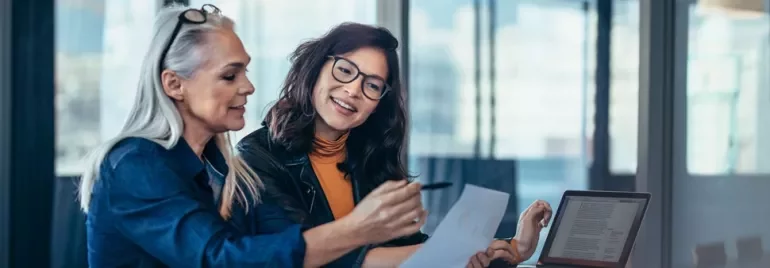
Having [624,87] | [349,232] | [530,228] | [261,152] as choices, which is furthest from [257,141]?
[624,87]

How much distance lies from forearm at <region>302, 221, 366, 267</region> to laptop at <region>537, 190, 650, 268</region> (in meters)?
0.54

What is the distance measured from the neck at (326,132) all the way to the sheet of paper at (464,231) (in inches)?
14.8

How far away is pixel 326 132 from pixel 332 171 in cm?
10

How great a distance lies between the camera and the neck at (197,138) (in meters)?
2.00

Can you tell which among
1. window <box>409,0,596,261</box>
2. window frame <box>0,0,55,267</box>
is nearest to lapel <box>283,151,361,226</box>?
window <box>409,0,596,261</box>

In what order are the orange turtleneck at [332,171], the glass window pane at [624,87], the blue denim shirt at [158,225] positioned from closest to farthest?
the blue denim shirt at [158,225] → the orange turtleneck at [332,171] → the glass window pane at [624,87]

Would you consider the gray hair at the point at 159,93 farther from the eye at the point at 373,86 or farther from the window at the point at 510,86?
the window at the point at 510,86

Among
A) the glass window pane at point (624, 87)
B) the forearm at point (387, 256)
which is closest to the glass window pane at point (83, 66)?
the forearm at point (387, 256)

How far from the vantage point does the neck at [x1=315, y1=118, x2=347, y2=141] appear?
2.25 metres

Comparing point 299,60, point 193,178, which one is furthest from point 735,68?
point 193,178

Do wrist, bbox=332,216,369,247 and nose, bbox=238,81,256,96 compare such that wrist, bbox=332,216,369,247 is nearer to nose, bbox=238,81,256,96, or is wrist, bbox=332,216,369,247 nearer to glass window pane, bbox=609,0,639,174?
nose, bbox=238,81,256,96

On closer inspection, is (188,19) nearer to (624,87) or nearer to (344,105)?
(344,105)

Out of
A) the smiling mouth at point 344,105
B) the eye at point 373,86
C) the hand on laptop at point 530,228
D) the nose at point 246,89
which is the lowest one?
the hand on laptop at point 530,228

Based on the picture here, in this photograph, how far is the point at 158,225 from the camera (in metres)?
1.85
